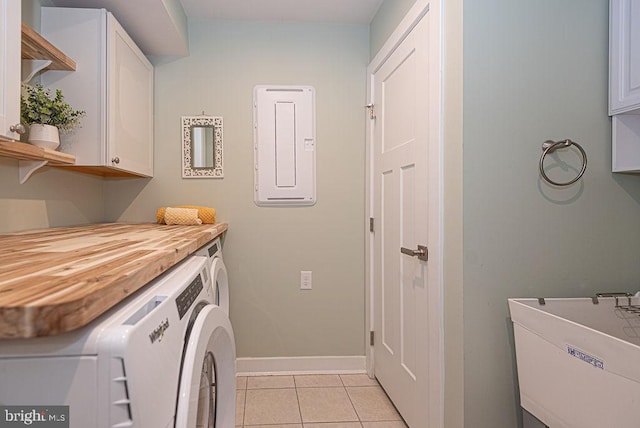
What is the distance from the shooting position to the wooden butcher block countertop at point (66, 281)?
50 centimetres

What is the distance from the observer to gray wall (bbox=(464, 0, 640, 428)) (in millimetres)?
1392

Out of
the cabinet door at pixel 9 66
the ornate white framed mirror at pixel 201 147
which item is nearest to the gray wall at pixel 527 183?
the cabinet door at pixel 9 66

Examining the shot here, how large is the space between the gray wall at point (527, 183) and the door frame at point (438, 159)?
0.16m

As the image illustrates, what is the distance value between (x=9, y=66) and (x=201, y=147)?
1384 mm

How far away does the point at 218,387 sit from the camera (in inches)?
53.3

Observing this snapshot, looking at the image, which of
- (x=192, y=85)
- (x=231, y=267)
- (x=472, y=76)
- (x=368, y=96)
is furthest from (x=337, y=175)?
(x=472, y=76)

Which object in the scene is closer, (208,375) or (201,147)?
(208,375)

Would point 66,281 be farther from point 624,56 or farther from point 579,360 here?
point 624,56

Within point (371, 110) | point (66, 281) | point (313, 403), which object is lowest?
point (313, 403)

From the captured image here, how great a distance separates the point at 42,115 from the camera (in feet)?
5.13

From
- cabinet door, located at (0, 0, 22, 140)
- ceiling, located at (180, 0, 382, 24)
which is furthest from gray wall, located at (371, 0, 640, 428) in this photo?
cabinet door, located at (0, 0, 22, 140)

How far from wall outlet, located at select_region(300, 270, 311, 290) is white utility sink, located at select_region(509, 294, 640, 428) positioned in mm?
1498

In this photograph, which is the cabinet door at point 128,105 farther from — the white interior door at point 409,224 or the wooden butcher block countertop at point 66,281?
the white interior door at point 409,224

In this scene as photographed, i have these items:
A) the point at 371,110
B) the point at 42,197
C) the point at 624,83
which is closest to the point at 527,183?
the point at 624,83
